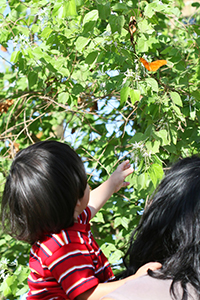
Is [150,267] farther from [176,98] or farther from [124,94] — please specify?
[176,98]

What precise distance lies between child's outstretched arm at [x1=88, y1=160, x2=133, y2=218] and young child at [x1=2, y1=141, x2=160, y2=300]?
13.5 inches

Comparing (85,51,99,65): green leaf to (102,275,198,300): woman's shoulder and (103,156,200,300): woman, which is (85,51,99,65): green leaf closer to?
(103,156,200,300): woman

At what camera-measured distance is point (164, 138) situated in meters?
1.58

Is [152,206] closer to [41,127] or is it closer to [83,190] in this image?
[83,190]

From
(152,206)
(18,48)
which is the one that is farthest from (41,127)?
(152,206)

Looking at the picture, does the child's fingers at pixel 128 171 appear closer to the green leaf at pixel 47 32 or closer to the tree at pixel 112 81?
the tree at pixel 112 81

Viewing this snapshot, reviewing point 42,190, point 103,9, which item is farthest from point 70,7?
point 42,190

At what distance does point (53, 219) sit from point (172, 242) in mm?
500

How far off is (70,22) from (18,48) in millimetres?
318

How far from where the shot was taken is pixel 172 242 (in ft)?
3.02

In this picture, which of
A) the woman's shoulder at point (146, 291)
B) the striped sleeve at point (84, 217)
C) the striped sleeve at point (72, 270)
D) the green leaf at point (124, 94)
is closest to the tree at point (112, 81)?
the green leaf at point (124, 94)

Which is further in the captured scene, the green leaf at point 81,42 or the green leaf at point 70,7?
the green leaf at point 81,42

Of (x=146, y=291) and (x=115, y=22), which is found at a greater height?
(x=115, y=22)

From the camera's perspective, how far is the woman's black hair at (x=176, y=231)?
85 centimetres
